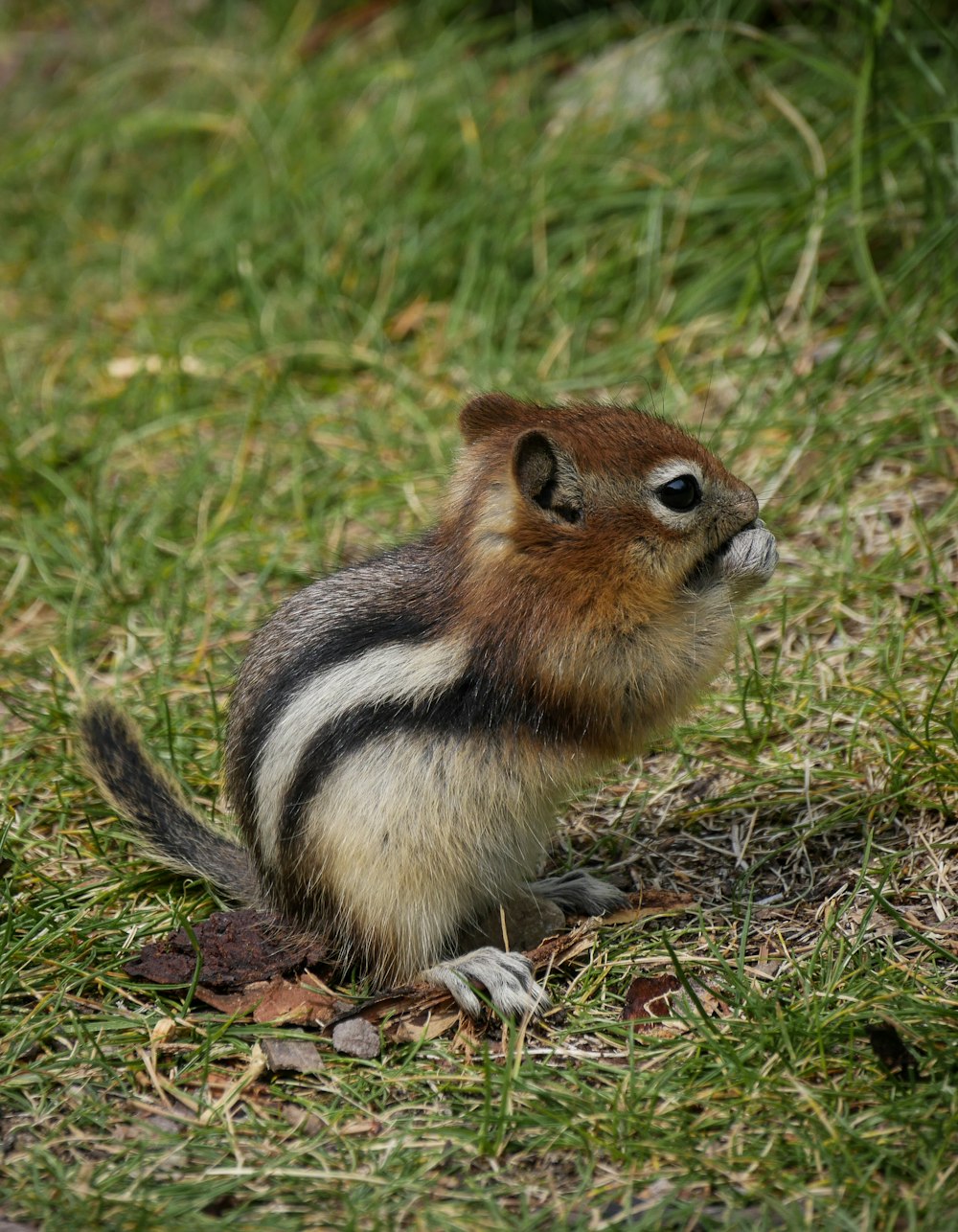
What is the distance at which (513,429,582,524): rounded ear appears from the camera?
2984 millimetres

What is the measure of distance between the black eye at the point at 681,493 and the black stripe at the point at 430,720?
20.9 inches

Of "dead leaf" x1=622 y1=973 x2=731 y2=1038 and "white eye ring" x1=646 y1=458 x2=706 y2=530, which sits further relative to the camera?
"white eye ring" x1=646 y1=458 x2=706 y2=530

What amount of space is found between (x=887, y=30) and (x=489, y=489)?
336 cm

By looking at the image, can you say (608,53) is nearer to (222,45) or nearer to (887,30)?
(887,30)

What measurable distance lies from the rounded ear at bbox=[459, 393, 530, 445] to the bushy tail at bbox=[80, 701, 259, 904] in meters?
1.14

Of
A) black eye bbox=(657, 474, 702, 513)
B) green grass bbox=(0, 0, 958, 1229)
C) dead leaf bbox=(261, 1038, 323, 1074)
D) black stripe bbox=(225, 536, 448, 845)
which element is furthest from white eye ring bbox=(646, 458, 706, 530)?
dead leaf bbox=(261, 1038, 323, 1074)

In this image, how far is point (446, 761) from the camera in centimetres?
296

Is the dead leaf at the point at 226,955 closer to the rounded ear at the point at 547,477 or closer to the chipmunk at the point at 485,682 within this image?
Answer: the chipmunk at the point at 485,682

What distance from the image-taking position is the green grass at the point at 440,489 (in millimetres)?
2551

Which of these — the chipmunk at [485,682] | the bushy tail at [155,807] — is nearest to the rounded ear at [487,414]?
the chipmunk at [485,682]

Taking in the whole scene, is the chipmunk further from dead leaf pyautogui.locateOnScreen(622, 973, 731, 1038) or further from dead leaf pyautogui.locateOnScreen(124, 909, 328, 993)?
dead leaf pyautogui.locateOnScreen(622, 973, 731, 1038)

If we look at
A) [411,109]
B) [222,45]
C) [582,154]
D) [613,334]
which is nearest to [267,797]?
[613,334]

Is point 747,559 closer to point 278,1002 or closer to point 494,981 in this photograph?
point 494,981

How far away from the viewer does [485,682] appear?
117 inches
